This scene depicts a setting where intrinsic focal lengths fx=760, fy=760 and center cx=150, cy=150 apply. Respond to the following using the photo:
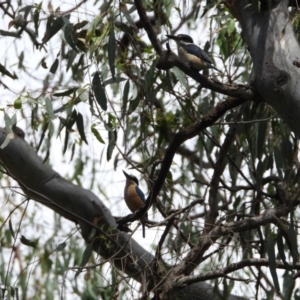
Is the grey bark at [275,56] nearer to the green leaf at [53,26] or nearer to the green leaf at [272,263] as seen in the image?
the green leaf at [272,263]

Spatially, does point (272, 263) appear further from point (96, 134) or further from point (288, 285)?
point (96, 134)

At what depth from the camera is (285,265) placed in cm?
304

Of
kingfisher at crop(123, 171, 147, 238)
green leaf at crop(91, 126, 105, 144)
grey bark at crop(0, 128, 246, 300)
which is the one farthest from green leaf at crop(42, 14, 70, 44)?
kingfisher at crop(123, 171, 147, 238)

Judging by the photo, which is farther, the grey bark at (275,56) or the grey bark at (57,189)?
the grey bark at (57,189)

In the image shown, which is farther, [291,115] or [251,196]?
[251,196]

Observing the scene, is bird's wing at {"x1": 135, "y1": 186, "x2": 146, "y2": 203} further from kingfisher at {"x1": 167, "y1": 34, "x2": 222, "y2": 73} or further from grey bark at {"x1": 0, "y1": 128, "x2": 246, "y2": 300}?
kingfisher at {"x1": 167, "y1": 34, "x2": 222, "y2": 73}

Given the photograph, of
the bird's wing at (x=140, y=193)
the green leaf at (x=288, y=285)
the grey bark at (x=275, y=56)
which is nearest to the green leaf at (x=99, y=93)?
the grey bark at (x=275, y=56)

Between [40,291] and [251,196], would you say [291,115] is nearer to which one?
[251,196]

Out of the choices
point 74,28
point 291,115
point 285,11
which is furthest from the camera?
point 74,28

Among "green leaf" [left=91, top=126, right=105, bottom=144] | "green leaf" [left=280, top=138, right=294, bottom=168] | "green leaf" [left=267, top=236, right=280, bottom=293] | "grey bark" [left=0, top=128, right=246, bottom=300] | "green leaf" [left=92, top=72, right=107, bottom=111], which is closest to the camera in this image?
"green leaf" [left=267, top=236, right=280, bottom=293]

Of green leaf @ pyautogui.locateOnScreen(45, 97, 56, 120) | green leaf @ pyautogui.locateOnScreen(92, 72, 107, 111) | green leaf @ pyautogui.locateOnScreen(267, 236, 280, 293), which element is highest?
green leaf @ pyautogui.locateOnScreen(45, 97, 56, 120)

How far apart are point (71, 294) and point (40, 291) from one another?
0.22 metres

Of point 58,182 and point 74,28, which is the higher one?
point 74,28

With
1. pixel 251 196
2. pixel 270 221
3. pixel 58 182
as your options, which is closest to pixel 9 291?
pixel 58 182
